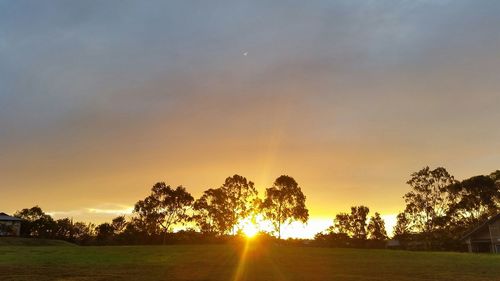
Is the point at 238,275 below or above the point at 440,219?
below

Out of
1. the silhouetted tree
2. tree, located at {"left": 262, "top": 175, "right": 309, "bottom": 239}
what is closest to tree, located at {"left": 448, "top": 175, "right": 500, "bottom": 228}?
tree, located at {"left": 262, "top": 175, "right": 309, "bottom": 239}

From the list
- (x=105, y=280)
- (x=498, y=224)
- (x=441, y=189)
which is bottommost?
(x=105, y=280)

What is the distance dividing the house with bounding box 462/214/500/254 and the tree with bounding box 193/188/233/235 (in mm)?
44099

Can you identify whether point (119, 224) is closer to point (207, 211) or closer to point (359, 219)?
point (207, 211)

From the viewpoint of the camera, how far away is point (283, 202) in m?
85.9


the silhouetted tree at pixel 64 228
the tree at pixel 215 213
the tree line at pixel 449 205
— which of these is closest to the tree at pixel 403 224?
the tree line at pixel 449 205

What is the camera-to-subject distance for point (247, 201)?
8731 centimetres

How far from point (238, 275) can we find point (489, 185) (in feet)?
286

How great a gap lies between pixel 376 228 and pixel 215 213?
213ft

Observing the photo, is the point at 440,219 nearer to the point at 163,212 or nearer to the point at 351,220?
the point at 351,220

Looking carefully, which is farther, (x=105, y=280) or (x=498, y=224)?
(x=498, y=224)

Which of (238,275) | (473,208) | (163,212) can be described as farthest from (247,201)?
(238,275)

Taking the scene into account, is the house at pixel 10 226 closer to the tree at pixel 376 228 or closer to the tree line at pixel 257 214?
the tree line at pixel 257 214

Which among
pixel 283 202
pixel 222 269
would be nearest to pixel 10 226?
pixel 283 202
